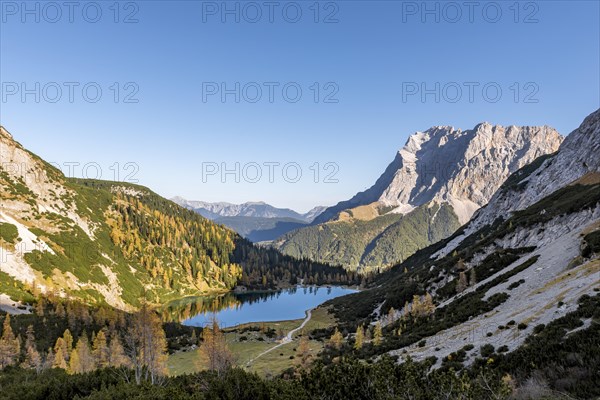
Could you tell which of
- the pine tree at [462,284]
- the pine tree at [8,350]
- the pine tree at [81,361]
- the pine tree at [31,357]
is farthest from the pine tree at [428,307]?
the pine tree at [8,350]

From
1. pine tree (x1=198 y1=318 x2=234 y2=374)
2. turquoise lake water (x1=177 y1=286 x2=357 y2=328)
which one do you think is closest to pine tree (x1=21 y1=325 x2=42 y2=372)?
pine tree (x1=198 y1=318 x2=234 y2=374)

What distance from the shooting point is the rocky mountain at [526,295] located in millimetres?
23031

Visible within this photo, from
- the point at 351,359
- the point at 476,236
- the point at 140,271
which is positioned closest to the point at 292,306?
the point at 140,271

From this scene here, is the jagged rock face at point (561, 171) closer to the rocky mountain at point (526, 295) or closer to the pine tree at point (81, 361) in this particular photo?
the rocky mountain at point (526, 295)

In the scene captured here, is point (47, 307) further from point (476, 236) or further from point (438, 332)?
point (476, 236)

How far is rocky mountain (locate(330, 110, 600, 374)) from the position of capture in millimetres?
23031

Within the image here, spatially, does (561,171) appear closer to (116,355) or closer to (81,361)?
(116,355)

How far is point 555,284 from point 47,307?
133m

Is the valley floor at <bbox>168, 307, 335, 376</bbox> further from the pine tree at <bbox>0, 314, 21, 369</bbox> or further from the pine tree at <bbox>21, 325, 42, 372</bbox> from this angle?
the pine tree at <bbox>0, 314, 21, 369</bbox>

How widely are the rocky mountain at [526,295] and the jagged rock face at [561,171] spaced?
0.55 meters

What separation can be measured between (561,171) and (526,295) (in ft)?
322

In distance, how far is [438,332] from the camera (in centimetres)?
4509

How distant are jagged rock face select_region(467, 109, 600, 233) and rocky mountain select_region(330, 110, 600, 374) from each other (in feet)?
1.81

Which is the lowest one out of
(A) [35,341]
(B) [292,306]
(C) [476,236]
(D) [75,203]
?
(B) [292,306]
